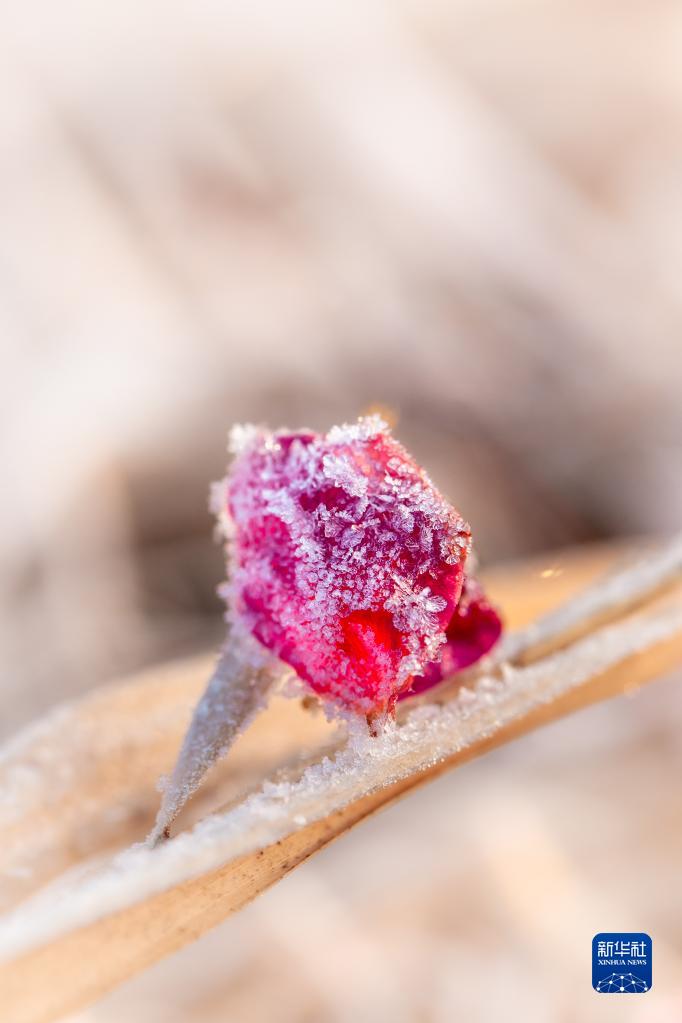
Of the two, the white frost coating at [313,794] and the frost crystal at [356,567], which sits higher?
the frost crystal at [356,567]

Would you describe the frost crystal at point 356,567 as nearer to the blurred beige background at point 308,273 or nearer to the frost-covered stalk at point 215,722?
the frost-covered stalk at point 215,722

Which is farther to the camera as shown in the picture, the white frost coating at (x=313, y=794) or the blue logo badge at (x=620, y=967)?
the blue logo badge at (x=620, y=967)

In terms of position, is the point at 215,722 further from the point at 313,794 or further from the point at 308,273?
the point at 308,273

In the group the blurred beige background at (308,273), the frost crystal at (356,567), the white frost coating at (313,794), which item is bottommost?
the white frost coating at (313,794)

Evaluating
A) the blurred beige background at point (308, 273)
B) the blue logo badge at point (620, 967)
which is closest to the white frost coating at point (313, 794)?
the blue logo badge at point (620, 967)

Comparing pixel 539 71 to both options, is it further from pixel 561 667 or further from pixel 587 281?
pixel 561 667

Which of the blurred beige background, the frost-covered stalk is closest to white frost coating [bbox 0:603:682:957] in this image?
the frost-covered stalk

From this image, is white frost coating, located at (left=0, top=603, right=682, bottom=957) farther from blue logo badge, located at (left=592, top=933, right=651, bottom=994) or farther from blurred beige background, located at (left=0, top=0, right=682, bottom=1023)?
blurred beige background, located at (left=0, top=0, right=682, bottom=1023)

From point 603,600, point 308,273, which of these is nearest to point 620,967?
point 603,600
